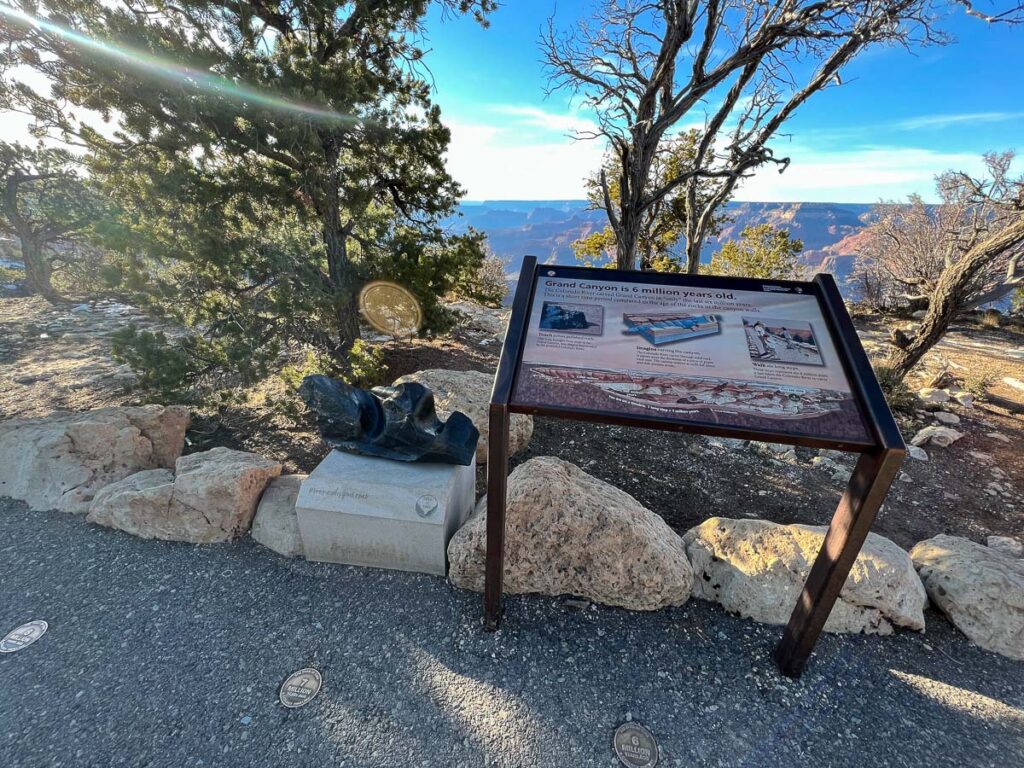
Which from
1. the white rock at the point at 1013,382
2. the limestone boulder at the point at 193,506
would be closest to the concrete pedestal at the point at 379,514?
the limestone boulder at the point at 193,506

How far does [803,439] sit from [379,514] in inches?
100

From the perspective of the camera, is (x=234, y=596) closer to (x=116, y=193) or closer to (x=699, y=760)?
(x=699, y=760)

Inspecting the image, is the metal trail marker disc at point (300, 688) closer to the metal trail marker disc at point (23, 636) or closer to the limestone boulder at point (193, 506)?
the limestone boulder at point (193, 506)

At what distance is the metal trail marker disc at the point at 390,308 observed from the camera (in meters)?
5.55

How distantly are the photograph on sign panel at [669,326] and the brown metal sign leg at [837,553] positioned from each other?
2.86ft

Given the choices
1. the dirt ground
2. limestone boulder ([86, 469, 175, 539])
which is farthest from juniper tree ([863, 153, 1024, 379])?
limestone boulder ([86, 469, 175, 539])

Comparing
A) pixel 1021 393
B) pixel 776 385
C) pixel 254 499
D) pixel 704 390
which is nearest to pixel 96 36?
pixel 254 499

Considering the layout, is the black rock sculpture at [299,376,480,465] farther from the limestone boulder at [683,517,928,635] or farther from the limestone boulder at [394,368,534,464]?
the limestone boulder at [683,517,928,635]

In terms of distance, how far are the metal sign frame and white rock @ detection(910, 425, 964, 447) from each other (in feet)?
14.9

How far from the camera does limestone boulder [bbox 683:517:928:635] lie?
2668 mm

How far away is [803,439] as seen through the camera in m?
1.74

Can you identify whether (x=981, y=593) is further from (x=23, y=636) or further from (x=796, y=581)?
(x=23, y=636)

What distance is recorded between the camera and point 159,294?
14.5ft

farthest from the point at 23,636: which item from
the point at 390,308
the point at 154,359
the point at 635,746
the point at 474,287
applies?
the point at 474,287
